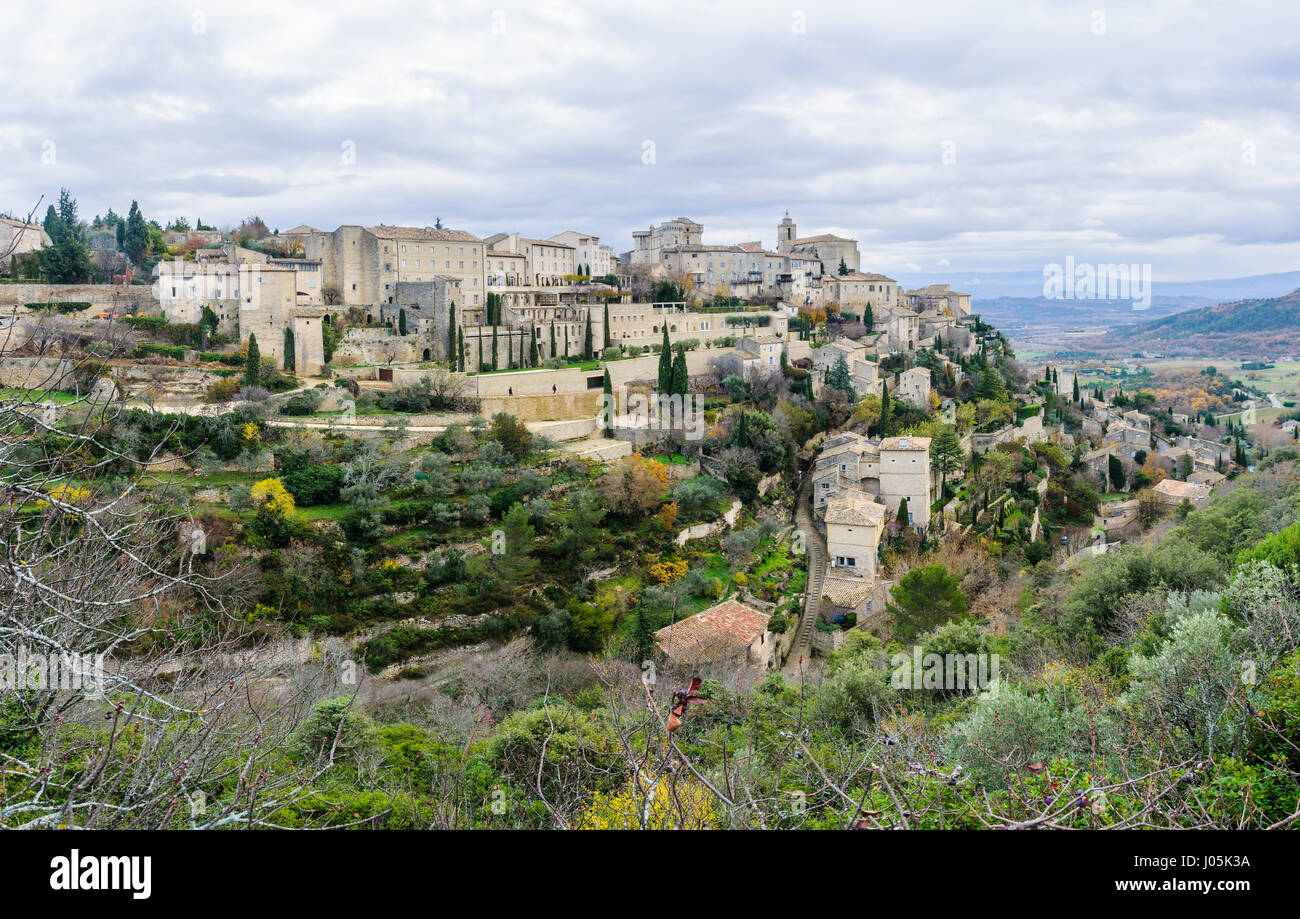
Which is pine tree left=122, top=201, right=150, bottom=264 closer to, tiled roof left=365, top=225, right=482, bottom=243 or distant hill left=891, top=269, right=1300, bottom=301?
tiled roof left=365, top=225, right=482, bottom=243

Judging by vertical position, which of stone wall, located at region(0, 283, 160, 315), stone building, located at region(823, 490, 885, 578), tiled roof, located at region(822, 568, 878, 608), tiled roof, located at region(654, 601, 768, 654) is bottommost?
tiled roof, located at region(822, 568, 878, 608)

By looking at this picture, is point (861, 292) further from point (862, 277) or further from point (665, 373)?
point (665, 373)

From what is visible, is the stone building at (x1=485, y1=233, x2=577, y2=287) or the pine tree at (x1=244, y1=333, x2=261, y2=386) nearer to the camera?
the pine tree at (x1=244, y1=333, x2=261, y2=386)

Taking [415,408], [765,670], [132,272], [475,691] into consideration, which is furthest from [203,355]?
[765,670]

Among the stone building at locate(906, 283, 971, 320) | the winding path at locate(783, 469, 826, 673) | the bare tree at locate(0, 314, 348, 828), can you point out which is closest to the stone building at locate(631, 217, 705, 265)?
the stone building at locate(906, 283, 971, 320)

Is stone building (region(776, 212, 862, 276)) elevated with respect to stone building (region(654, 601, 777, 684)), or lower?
elevated
